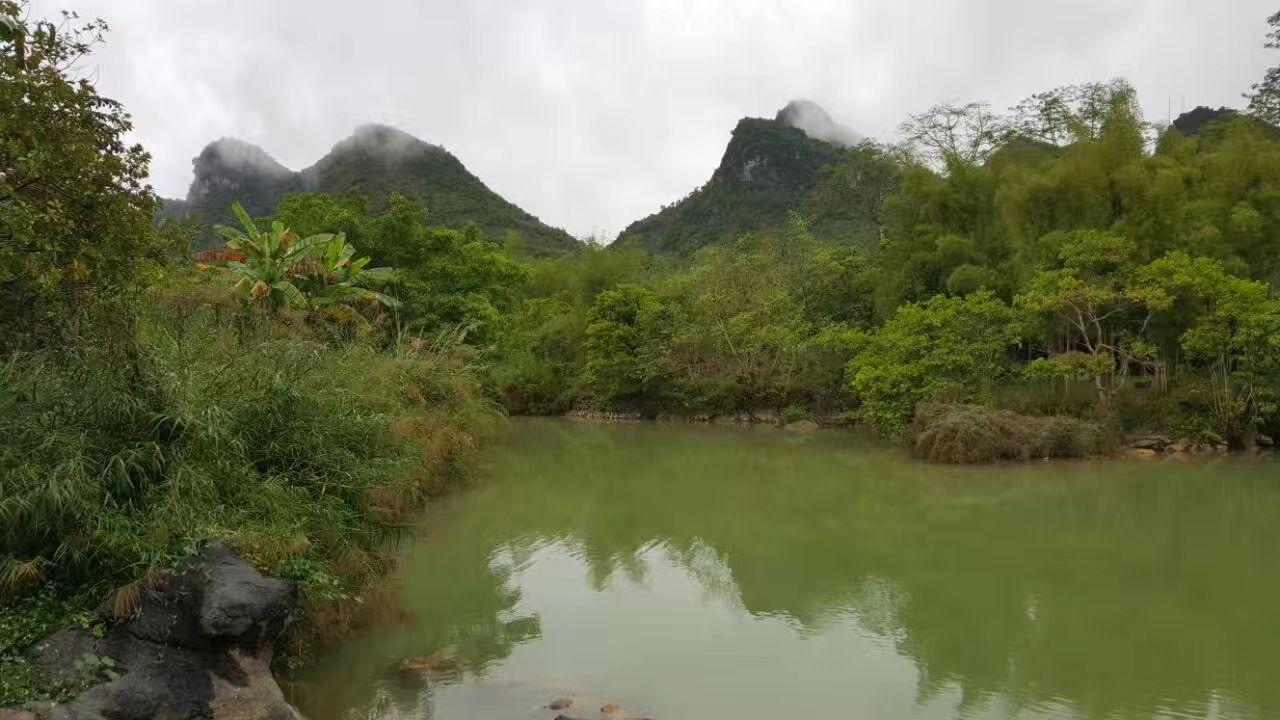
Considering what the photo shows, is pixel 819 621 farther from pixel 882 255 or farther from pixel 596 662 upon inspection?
pixel 882 255

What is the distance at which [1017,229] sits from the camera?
58.2ft

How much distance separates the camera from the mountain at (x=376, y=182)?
47.5 m

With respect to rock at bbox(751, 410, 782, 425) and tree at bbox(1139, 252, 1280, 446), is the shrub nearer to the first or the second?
tree at bbox(1139, 252, 1280, 446)

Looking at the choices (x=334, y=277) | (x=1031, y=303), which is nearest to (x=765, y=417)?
(x=1031, y=303)

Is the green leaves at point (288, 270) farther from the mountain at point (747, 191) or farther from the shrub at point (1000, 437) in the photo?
the mountain at point (747, 191)

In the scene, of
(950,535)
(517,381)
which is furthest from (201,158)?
(950,535)

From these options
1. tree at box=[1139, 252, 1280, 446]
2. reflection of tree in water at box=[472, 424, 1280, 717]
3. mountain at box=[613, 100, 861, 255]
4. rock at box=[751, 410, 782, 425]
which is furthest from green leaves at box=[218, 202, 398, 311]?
mountain at box=[613, 100, 861, 255]

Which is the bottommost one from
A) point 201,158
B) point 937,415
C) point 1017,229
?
point 937,415

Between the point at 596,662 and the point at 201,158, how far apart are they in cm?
6941

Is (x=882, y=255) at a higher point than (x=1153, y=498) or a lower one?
higher

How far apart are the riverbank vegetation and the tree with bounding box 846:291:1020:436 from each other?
6 centimetres

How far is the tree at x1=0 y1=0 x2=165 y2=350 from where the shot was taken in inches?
163

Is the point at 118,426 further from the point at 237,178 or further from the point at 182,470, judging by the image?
the point at 237,178

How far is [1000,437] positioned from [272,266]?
1211 centimetres
